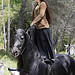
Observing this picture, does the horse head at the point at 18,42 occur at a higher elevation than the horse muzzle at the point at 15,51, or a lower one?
higher

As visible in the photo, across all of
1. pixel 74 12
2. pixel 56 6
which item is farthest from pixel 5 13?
pixel 74 12

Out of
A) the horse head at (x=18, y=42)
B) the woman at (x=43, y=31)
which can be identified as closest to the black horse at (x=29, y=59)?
the horse head at (x=18, y=42)

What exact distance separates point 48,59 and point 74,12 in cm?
1873

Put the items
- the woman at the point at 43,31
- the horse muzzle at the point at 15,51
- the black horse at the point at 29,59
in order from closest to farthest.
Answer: the horse muzzle at the point at 15,51 → the black horse at the point at 29,59 → the woman at the point at 43,31

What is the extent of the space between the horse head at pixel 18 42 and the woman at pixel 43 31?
742mm

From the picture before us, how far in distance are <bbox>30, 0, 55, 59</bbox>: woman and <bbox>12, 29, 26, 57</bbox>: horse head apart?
742mm

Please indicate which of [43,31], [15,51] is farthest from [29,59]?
[43,31]

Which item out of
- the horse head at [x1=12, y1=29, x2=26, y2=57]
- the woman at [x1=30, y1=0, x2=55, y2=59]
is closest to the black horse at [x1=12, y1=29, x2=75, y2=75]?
the horse head at [x1=12, y1=29, x2=26, y2=57]

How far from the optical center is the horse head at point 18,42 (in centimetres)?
358

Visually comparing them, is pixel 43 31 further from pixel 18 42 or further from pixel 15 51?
pixel 15 51

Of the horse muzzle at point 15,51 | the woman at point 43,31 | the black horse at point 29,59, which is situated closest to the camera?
the horse muzzle at point 15,51

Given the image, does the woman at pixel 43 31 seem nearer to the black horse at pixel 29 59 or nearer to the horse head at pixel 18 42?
the black horse at pixel 29 59

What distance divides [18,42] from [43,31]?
1004 millimetres

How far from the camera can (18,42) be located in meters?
3.66
